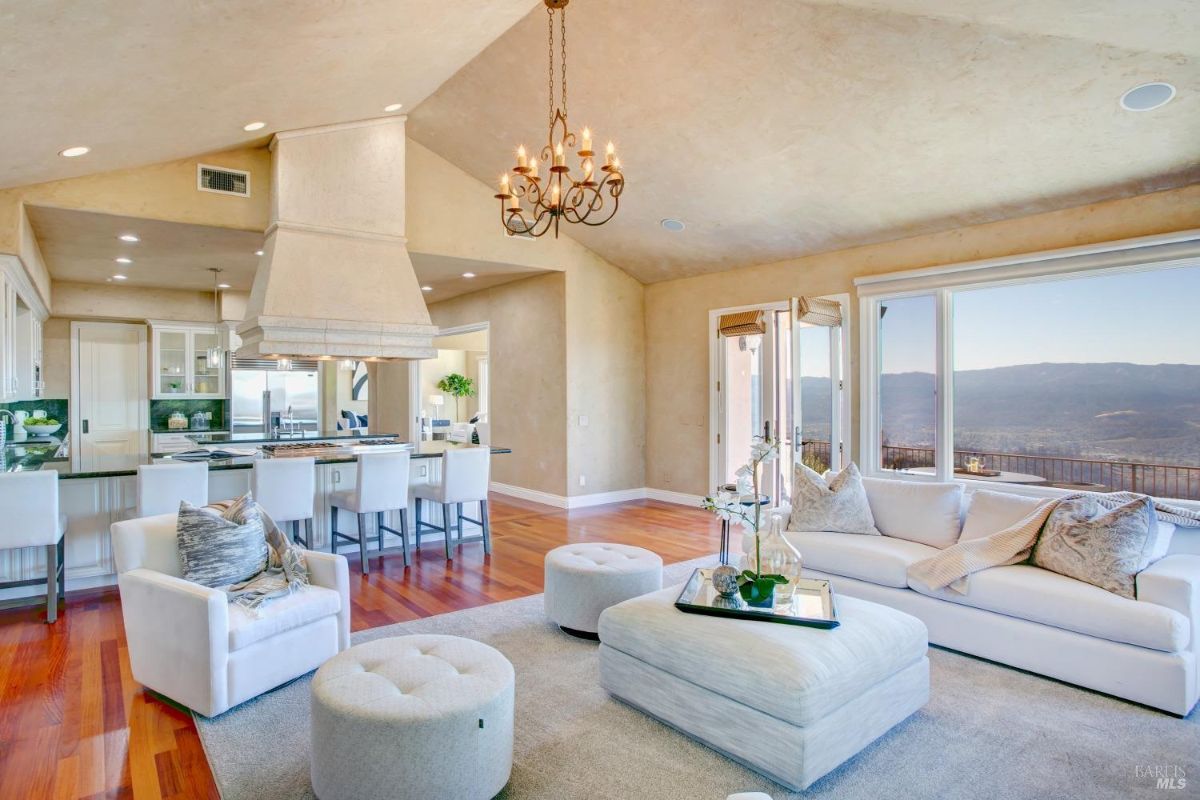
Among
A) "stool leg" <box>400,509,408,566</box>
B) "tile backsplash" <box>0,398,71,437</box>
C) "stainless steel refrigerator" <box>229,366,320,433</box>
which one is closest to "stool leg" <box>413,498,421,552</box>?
"stool leg" <box>400,509,408,566</box>

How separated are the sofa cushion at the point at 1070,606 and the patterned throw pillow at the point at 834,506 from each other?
0.77 metres

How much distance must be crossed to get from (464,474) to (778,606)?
10.7 feet

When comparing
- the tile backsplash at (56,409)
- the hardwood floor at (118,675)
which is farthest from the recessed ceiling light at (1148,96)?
the tile backsplash at (56,409)

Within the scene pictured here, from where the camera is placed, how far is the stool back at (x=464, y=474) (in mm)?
5359

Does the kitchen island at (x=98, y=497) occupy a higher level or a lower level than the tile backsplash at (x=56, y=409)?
lower

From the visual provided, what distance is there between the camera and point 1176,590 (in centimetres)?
286

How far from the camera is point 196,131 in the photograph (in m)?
4.68

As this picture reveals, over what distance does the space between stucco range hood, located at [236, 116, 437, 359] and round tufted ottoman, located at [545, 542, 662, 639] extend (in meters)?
2.95

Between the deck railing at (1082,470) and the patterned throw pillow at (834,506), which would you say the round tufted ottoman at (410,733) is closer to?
the patterned throw pillow at (834,506)

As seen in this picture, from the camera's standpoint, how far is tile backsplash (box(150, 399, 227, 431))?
914cm

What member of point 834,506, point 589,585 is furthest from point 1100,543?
point 589,585

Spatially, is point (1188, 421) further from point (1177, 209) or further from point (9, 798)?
point (9, 798)

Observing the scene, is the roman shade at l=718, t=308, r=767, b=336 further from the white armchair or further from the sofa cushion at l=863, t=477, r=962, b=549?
the white armchair

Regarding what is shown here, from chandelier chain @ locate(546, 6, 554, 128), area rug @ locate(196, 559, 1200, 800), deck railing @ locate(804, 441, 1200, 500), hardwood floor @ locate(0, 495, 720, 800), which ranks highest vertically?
chandelier chain @ locate(546, 6, 554, 128)
